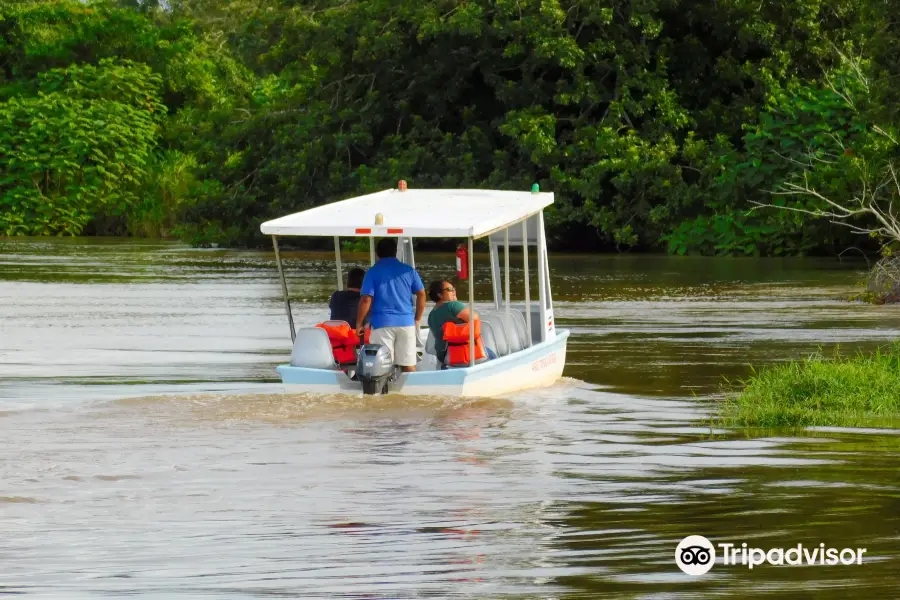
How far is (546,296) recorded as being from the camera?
1950cm

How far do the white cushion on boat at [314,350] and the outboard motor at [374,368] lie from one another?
1.47ft

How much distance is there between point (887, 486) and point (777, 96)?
3674 centimetres

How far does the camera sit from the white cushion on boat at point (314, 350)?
55.0 ft

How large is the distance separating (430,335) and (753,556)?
829cm

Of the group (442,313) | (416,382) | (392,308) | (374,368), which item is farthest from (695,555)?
(442,313)

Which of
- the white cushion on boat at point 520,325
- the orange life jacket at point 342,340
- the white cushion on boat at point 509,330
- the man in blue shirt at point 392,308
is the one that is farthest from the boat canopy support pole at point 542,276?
the orange life jacket at point 342,340

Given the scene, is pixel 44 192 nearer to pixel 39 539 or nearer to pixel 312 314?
pixel 312 314

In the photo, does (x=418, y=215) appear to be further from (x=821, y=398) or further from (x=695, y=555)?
(x=695, y=555)

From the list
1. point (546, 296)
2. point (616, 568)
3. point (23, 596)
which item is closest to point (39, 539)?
point (23, 596)

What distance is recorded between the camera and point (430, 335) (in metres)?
17.6

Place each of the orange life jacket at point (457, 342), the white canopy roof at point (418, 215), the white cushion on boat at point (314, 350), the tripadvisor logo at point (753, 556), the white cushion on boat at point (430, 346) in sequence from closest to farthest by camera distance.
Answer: the tripadvisor logo at point (753, 556), the white canopy roof at point (418, 215), the white cushion on boat at point (314, 350), the orange life jacket at point (457, 342), the white cushion on boat at point (430, 346)

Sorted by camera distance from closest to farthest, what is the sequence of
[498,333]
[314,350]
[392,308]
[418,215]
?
[314,350]
[392,308]
[418,215]
[498,333]

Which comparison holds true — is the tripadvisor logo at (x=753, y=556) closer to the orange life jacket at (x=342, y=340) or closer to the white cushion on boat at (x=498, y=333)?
the orange life jacket at (x=342, y=340)

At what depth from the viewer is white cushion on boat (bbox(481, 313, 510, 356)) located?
18.1 meters
